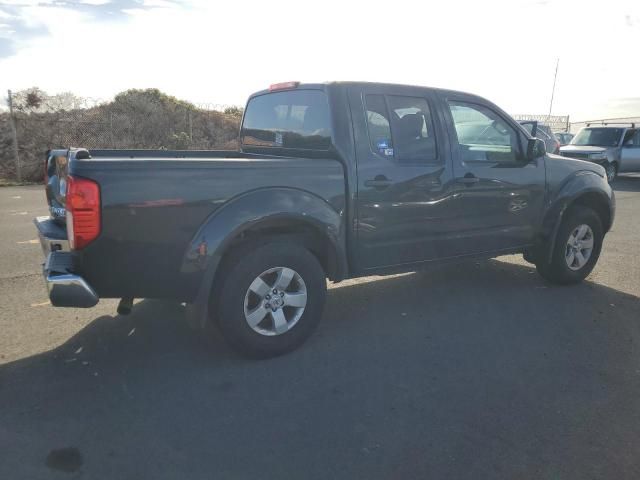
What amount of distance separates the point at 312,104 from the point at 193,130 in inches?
649

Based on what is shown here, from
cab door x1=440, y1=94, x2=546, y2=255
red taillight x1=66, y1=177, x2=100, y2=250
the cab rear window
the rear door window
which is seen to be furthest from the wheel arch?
red taillight x1=66, y1=177, x2=100, y2=250

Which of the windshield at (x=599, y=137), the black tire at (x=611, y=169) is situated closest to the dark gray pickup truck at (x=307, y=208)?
the black tire at (x=611, y=169)

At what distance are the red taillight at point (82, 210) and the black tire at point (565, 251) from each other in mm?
4253

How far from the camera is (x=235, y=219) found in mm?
3375

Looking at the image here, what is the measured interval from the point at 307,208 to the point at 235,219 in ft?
1.79

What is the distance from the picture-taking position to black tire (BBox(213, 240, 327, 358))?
348cm

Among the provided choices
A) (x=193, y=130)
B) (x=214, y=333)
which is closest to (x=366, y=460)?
(x=214, y=333)

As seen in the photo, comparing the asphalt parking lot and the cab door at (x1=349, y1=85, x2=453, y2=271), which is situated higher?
the cab door at (x1=349, y1=85, x2=453, y2=271)

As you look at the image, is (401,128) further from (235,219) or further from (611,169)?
(611,169)

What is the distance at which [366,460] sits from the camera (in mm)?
2574

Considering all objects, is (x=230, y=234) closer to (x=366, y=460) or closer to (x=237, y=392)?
(x=237, y=392)

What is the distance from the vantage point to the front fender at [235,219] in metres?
3.30

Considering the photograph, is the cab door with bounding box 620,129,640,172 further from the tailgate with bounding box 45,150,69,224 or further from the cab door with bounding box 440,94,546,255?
the tailgate with bounding box 45,150,69,224

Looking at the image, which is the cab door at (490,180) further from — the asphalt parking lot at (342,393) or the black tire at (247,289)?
the black tire at (247,289)
